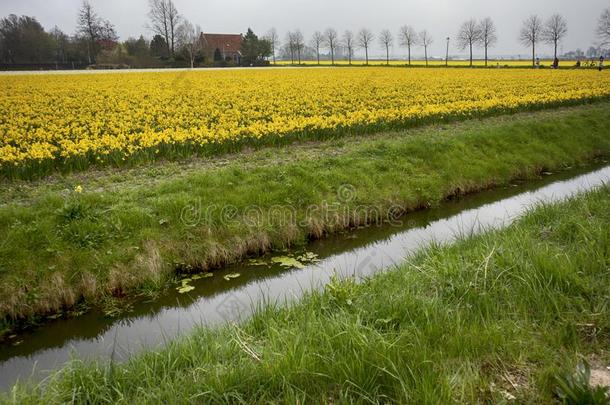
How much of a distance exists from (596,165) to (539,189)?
4238mm

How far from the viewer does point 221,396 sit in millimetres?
2688

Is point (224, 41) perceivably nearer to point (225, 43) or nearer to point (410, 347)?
point (225, 43)

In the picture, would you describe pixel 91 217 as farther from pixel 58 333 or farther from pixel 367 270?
pixel 367 270

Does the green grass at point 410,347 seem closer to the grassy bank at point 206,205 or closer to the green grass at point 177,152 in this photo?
the grassy bank at point 206,205

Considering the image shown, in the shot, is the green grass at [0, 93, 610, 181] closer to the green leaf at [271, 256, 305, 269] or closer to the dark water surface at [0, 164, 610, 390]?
the dark water surface at [0, 164, 610, 390]

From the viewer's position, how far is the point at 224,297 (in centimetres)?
638

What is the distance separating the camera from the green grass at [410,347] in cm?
269

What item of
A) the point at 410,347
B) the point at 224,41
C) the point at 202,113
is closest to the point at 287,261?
the point at 410,347

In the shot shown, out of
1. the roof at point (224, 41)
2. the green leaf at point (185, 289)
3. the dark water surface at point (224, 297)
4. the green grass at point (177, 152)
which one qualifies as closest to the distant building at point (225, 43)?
the roof at point (224, 41)

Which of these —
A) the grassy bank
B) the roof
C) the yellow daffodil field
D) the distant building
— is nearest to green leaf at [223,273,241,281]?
the grassy bank

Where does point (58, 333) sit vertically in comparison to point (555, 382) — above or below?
below

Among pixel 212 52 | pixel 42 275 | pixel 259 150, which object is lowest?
pixel 42 275

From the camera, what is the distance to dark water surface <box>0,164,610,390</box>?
505cm

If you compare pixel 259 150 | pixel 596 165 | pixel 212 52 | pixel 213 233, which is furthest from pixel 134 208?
pixel 212 52
